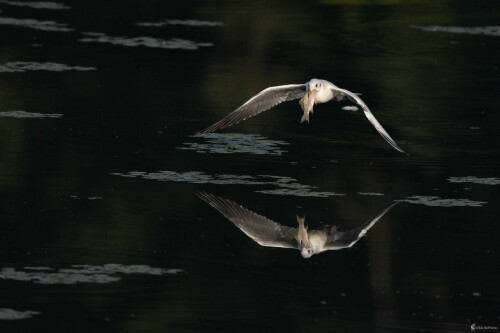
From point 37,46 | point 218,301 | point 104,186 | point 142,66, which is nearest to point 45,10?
point 37,46

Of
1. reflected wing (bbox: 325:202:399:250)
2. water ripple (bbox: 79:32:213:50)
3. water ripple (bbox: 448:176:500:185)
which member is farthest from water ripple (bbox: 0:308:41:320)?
water ripple (bbox: 79:32:213:50)

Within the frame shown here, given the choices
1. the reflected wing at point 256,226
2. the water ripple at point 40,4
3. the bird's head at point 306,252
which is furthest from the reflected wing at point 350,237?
the water ripple at point 40,4

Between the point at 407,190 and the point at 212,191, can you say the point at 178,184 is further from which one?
the point at 407,190

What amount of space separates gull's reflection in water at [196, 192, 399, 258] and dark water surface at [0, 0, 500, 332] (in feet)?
0.28

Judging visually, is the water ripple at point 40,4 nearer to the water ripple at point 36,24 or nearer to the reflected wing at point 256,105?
the water ripple at point 36,24

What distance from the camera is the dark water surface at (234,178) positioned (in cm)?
804

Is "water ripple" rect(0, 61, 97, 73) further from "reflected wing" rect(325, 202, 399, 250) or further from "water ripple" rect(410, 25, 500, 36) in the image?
"reflected wing" rect(325, 202, 399, 250)

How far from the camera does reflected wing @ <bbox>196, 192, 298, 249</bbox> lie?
9.53 meters

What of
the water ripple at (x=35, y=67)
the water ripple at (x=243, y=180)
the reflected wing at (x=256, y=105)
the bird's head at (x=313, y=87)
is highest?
the bird's head at (x=313, y=87)

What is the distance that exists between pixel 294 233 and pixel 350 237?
0.39m

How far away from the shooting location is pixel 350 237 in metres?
9.64

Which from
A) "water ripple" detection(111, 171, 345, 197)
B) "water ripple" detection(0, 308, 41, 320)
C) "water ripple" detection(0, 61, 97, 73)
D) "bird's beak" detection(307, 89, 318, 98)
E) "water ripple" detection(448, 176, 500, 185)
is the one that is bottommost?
"water ripple" detection(448, 176, 500, 185)

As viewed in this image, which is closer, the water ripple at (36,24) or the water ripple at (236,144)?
the water ripple at (236,144)

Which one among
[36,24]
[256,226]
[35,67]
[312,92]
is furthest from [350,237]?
[36,24]
